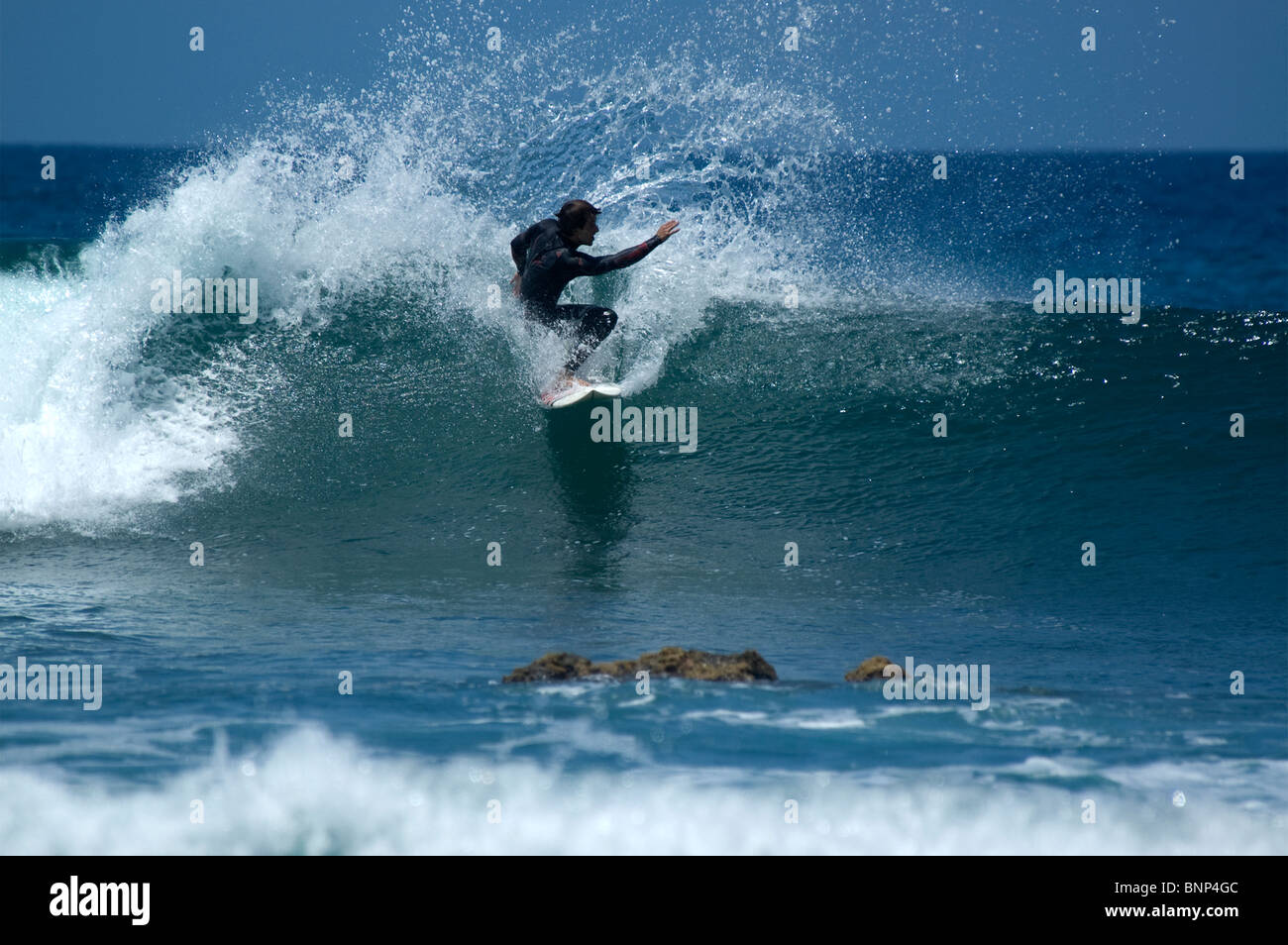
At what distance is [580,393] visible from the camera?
9.16 m

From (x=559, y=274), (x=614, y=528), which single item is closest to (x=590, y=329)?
(x=559, y=274)

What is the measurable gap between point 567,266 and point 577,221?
0.33 m

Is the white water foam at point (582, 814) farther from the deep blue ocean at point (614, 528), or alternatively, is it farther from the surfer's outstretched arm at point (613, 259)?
the surfer's outstretched arm at point (613, 259)

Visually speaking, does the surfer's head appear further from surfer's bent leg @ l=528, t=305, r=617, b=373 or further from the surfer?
surfer's bent leg @ l=528, t=305, r=617, b=373

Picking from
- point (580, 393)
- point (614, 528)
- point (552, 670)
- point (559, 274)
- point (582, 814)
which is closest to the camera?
point (582, 814)

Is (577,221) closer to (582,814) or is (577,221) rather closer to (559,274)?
(559,274)

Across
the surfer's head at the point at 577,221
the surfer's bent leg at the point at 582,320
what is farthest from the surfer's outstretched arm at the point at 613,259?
the surfer's bent leg at the point at 582,320

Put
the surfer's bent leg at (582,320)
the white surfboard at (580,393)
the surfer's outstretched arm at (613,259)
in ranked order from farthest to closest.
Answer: the white surfboard at (580,393) < the surfer's bent leg at (582,320) < the surfer's outstretched arm at (613,259)

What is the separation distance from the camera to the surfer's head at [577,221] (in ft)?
27.6

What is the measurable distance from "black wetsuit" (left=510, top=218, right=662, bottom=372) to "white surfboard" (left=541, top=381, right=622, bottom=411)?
0.20 metres

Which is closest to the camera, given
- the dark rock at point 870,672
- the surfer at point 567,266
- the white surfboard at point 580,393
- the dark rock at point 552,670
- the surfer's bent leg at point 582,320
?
the dark rock at point 552,670

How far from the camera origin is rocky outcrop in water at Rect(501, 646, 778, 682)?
5449mm

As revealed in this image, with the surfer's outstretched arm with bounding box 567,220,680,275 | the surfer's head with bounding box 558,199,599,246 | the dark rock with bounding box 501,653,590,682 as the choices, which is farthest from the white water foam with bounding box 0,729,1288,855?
the surfer's head with bounding box 558,199,599,246

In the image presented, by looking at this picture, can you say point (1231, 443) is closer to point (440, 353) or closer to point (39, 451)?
point (440, 353)
